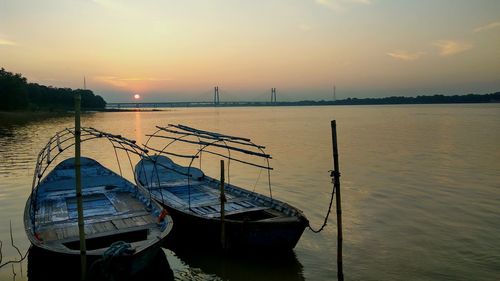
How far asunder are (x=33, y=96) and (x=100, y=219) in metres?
87.5

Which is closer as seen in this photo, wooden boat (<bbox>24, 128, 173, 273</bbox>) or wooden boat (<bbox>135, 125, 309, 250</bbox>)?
wooden boat (<bbox>24, 128, 173, 273</bbox>)

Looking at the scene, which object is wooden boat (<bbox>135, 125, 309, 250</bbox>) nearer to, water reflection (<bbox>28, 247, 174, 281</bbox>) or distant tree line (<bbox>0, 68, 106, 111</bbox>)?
water reflection (<bbox>28, 247, 174, 281</bbox>)

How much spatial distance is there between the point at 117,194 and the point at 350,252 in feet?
20.9

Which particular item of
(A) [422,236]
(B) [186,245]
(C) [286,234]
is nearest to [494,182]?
(A) [422,236]

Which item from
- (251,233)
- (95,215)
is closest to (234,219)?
(251,233)

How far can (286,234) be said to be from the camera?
8336mm

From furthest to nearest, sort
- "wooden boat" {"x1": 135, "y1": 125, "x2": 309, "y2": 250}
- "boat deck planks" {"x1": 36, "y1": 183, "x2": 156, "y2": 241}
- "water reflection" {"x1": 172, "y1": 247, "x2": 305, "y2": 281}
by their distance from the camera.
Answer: "wooden boat" {"x1": 135, "y1": 125, "x2": 309, "y2": 250}, "water reflection" {"x1": 172, "y1": 247, "x2": 305, "y2": 281}, "boat deck planks" {"x1": 36, "y1": 183, "x2": 156, "y2": 241}

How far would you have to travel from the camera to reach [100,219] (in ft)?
28.8

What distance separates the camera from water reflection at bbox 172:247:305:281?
8.10 metres

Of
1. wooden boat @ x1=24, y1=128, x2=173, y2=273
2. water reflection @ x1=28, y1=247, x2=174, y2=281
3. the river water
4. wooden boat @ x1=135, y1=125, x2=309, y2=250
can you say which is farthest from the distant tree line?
water reflection @ x1=28, y1=247, x2=174, y2=281

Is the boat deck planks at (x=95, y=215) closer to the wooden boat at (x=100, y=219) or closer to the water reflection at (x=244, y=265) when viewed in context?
the wooden boat at (x=100, y=219)

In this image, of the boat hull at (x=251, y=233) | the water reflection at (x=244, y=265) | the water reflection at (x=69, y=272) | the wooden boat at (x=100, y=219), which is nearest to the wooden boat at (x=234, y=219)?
the boat hull at (x=251, y=233)

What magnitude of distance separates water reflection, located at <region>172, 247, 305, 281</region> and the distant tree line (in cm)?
5274

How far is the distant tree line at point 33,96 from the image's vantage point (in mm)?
64688
